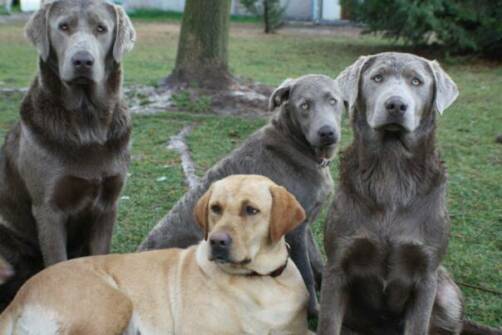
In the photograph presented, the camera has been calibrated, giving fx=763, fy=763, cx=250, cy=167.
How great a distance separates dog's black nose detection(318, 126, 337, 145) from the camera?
18.6ft

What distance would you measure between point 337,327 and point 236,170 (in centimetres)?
171

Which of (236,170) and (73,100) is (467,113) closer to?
(236,170)

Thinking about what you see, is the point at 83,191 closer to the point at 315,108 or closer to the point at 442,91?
the point at 315,108

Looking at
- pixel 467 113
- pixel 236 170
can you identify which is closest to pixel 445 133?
pixel 467 113

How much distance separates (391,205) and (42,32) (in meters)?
2.60

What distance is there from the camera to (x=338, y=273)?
4578 mm

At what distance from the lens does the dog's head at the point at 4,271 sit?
5.42 meters

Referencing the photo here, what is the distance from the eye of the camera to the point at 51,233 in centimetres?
522

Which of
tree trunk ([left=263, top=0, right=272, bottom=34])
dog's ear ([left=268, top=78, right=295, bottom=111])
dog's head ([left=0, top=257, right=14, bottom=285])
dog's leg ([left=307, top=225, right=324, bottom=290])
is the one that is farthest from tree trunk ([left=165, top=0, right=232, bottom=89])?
tree trunk ([left=263, top=0, right=272, bottom=34])

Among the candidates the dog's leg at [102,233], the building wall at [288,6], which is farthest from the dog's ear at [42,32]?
the building wall at [288,6]

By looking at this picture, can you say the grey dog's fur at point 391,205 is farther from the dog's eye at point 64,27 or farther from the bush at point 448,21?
the bush at point 448,21

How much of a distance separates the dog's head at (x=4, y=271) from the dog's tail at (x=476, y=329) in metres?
3.17

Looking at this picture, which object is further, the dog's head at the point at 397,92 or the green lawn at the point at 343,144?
the green lawn at the point at 343,144

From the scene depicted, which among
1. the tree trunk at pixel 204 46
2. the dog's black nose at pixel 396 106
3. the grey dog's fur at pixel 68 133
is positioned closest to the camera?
the dog's black nose at pixel 396 106
